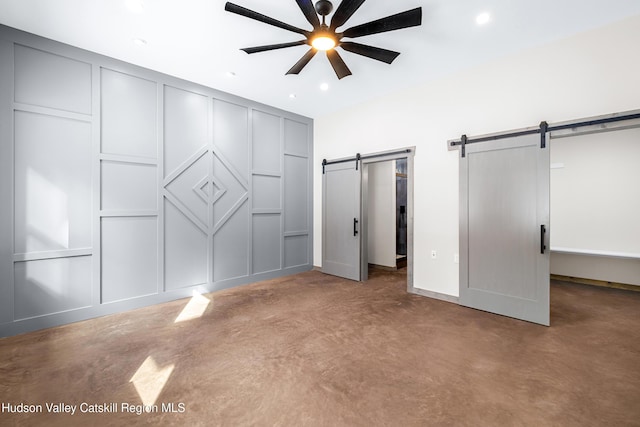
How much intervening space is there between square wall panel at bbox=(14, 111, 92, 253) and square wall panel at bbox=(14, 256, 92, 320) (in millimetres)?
181

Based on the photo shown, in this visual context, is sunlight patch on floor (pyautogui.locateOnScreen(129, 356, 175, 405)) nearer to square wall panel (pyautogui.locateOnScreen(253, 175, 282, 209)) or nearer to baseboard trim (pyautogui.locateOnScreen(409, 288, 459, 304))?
square wall panel (pyautogui.locateOnScreen(253, 175, 282, 209))

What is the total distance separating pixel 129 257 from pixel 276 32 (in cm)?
332

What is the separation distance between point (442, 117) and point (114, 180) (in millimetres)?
4541

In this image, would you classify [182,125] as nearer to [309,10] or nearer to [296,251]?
[309,10]

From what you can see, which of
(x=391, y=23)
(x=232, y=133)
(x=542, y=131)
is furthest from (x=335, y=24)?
(x=232, y=133)

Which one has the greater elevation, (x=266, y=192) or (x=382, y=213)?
(x=266, y=192)

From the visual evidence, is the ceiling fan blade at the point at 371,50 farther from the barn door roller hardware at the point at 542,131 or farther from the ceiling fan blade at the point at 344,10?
the barn door roller hardware at the point at 542,131

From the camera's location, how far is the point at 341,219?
5230mm

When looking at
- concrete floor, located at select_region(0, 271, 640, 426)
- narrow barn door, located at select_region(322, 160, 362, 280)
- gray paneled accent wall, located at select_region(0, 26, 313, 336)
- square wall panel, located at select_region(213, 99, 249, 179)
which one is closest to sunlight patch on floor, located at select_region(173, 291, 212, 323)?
concrete floor, located at select_region(0, 271, 640, 426)

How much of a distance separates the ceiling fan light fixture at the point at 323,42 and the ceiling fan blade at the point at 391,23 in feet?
0.51

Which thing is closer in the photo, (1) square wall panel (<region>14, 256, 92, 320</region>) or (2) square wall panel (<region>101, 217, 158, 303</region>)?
(1) square wall panel (<region>14, 256, 92, 320</region>)

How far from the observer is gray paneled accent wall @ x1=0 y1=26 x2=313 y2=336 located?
2.87m

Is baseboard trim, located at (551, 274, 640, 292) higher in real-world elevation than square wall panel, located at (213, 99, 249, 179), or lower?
lower

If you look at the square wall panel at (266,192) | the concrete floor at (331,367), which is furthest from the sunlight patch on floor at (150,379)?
the square wall panel at (266,192)
